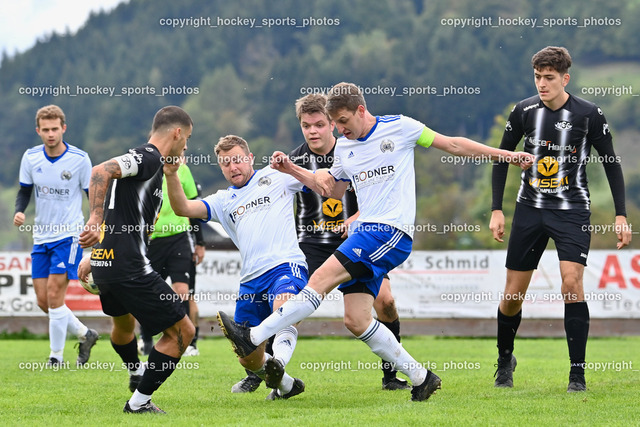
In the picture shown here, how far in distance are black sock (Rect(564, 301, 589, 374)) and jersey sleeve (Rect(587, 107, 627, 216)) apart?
3.06 ft

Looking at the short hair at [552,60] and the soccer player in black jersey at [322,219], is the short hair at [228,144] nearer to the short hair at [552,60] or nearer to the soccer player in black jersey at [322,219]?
the soccer player in black jersey at [322,219]

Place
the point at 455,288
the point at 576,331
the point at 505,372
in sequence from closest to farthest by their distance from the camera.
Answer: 1. the point at 576,331
2. the point at 505,372
3. the point at 455,288

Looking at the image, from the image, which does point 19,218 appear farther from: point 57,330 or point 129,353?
point 129,353

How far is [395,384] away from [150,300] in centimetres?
268

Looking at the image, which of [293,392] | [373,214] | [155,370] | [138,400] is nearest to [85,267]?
[155,370]

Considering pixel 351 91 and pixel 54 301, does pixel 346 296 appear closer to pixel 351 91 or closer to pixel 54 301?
pixel 351 91

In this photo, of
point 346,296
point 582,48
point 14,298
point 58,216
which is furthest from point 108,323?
point 582,48

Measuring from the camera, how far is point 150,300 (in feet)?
21.1

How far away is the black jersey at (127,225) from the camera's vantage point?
643 cm

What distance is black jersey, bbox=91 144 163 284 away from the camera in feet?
21.1

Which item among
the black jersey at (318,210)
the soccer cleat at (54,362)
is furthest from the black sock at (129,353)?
the soccer cleat at (54,362)

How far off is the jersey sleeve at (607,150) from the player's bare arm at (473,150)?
1.16 meters

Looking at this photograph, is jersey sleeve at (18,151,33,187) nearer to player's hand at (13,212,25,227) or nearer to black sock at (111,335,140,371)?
player's hand at (13,212,25,227)

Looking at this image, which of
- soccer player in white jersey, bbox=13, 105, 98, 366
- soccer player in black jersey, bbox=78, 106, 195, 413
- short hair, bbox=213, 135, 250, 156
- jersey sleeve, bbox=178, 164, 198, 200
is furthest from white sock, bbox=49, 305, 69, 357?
soccer player in black jersey, bbox=78, 106, 195, 413
